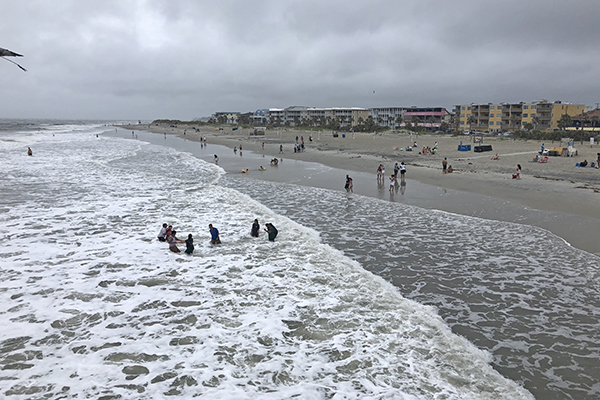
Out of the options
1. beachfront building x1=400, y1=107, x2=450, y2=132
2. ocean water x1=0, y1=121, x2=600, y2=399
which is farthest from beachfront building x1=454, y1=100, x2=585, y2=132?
ocean water x1=0, y1=121, x2=600, y2=399

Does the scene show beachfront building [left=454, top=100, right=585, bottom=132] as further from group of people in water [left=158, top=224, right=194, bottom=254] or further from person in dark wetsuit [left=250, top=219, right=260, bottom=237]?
group of people in water [left=158, top=224, right=194, bottom=254]

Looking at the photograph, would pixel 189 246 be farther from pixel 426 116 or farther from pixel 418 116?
pixel 426 116

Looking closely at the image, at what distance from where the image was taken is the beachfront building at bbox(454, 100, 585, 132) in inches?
3482

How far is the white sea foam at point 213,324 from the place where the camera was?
705 cm

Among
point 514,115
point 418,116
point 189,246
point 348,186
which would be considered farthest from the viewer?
point 418,116

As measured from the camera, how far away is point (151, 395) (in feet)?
22.2

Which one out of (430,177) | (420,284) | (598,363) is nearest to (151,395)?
(420,284)

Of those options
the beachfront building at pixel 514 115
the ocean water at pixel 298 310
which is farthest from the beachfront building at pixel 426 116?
the ocean water at pixel 298 310

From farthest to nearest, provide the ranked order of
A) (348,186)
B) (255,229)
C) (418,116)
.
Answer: (418,116) → (348,186) → (255,229)

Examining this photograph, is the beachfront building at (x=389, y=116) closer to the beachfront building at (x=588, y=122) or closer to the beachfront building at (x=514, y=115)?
the beachfront building at (x=514, y=115)

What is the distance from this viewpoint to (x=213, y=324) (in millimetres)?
9023

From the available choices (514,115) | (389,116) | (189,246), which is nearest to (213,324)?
(189,246)

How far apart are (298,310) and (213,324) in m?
2.18

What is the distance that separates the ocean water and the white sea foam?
0.04 metres
